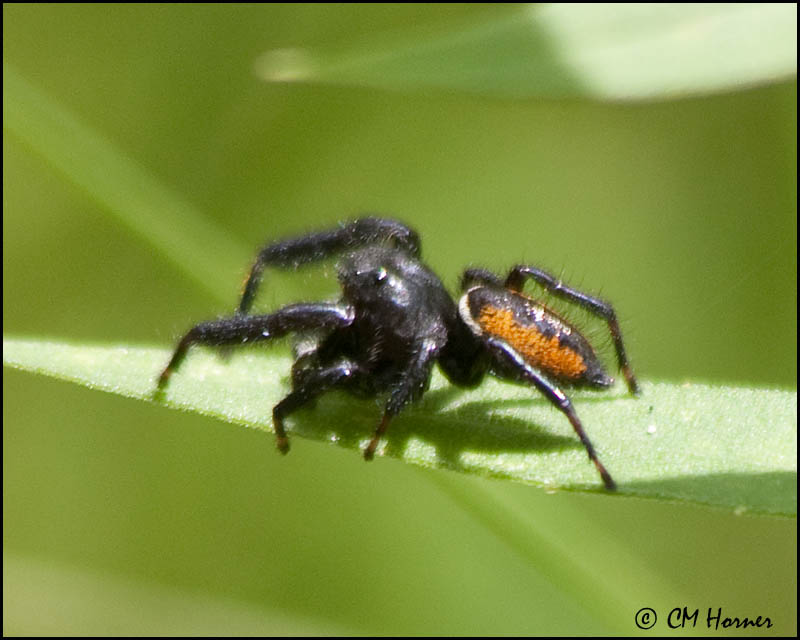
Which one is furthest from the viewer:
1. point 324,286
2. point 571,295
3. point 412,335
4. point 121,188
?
point 324,286

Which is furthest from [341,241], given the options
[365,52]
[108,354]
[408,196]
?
[408,196]

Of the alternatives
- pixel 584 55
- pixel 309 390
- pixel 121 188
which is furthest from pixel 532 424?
pixel 121 188

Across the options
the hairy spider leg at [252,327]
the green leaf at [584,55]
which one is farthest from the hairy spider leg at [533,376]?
→ the green leaf at [584,55]

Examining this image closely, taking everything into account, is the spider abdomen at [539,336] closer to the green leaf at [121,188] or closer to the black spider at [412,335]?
the black spider at [412,335]

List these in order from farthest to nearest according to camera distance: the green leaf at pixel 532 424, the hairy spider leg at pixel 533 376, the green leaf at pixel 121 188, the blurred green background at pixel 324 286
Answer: the blurred green background at pixel 324 286
the green leaf at pixel 121 188
the hairy spider leg at pixel 533 376
the green leaf at pixel 532 424

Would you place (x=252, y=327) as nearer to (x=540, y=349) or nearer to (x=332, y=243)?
(x=332, y=243)

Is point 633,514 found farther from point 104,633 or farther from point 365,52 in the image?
point 365,52
